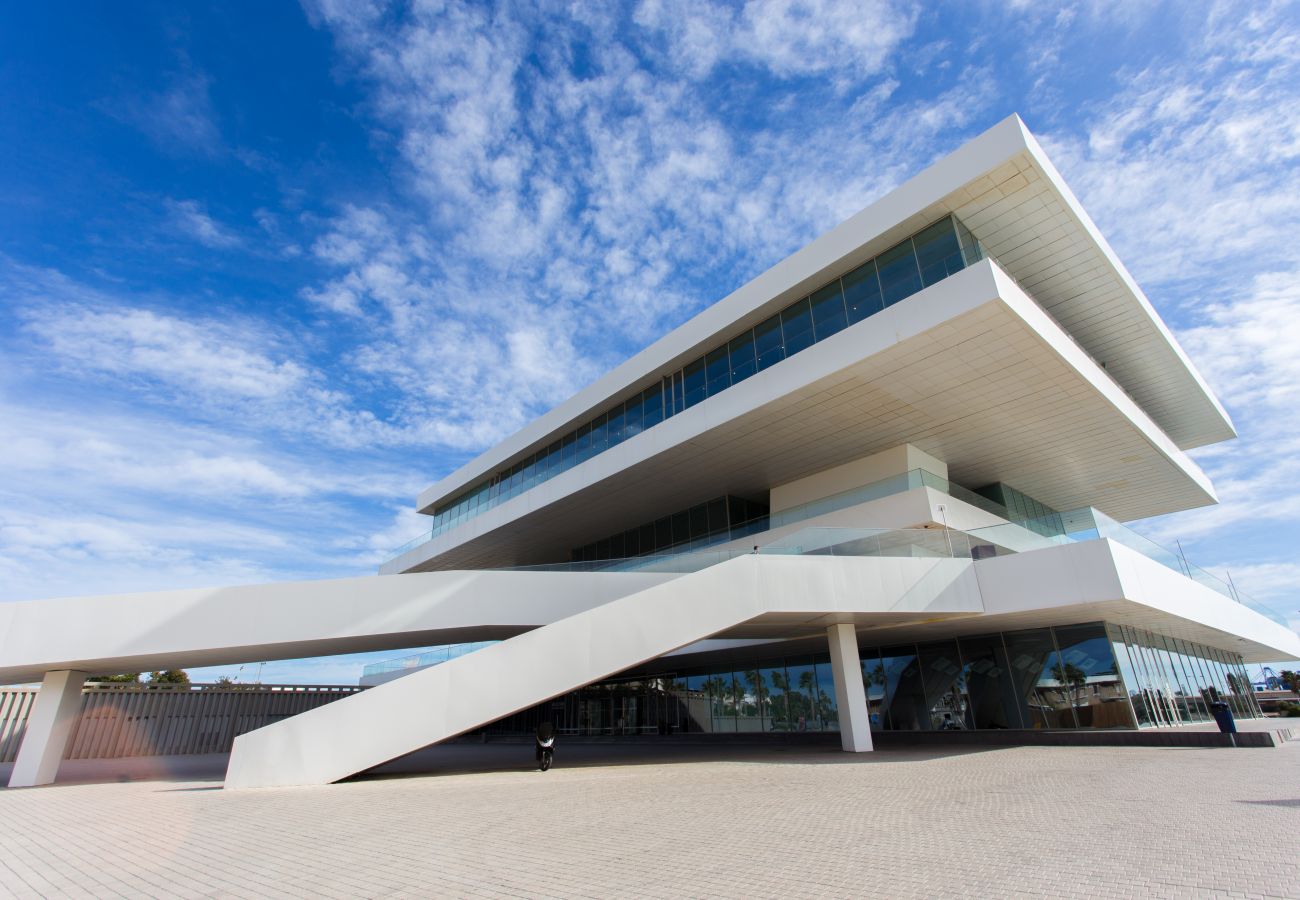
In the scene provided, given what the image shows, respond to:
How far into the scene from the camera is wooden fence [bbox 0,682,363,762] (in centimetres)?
2020

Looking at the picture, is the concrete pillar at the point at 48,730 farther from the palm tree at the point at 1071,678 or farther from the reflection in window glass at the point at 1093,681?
the reflection in window glass at the point at 1093,681

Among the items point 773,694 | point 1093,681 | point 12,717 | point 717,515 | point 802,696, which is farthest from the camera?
point 717,515

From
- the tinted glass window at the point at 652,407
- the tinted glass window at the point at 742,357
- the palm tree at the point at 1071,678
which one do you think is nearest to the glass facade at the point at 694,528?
the tinted glass window at the point at 652,407

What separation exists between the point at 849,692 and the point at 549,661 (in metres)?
6.91

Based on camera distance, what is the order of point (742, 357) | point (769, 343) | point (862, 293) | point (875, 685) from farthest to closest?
point (875, 685), point (742, 357), point (769, 343), point (862, 293)

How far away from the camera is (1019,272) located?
16.8 meters

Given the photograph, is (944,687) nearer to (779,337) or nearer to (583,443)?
(779,337)

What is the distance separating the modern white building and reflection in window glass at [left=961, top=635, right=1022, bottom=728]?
62 mm

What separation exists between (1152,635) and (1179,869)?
1844 cm

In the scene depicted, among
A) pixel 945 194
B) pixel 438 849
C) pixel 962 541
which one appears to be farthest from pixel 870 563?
pixel 438 849

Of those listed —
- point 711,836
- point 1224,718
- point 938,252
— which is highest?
point 938,252

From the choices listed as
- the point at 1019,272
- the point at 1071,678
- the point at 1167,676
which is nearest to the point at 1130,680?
the point at 1071,678

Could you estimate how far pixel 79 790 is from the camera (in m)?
12.7

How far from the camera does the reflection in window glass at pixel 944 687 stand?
18.6 metres
